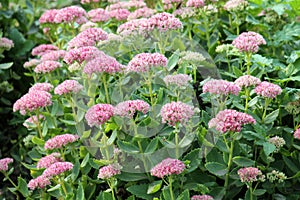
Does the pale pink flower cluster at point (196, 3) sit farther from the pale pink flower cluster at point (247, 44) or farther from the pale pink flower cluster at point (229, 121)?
the pale pink flower cluster at point (229, 121)

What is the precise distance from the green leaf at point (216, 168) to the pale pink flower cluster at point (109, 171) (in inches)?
11.3

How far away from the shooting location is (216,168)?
1601mm

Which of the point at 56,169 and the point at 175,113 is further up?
the point at 175,113

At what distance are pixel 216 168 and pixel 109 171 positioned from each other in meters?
0.35

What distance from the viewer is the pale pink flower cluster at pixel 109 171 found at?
155cm

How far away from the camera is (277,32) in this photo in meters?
2.22

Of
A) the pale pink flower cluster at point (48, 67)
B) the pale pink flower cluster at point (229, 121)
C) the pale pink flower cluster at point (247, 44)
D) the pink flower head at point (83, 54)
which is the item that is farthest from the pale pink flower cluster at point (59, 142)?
the pale pink flower cluster at point (247, 44)

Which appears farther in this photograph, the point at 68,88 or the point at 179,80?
the point at 68,88

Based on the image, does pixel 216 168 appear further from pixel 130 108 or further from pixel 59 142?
pixel 59 142

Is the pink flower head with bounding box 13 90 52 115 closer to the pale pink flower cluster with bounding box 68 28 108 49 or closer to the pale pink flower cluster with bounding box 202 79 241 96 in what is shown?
the pale pink flower cluster with bounding box 68 28 108 49

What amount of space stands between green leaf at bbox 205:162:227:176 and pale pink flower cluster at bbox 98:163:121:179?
0.94 ft

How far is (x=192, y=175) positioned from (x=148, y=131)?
22 cm

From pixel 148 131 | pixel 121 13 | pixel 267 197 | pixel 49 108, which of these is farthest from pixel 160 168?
pixel 121 13

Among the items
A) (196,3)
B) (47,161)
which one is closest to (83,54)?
(47,161)
